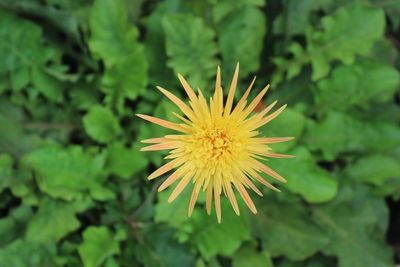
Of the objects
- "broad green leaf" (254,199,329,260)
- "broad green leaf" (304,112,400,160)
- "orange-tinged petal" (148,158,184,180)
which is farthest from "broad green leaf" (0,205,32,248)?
"broad green leaf" (304,112,400,160)

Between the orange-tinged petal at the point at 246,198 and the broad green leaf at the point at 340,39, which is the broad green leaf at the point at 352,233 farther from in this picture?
the orange-tinged petal at the point at 246,198

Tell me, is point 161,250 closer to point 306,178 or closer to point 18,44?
point 306,178

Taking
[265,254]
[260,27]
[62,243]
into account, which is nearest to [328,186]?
[265,254]

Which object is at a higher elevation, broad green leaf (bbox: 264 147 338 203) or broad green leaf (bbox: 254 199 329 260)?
broad green leaf (bbox: 264 147 338 203)

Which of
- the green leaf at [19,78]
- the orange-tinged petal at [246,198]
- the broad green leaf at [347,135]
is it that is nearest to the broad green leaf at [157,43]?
the green leaf at [19,78]

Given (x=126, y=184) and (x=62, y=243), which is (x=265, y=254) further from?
(x=62, y=243)

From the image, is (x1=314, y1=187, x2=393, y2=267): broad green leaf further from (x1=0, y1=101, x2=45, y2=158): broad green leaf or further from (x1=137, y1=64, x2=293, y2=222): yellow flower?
(x1=0, y1=101, x2=45, y2=158): broad green leaf

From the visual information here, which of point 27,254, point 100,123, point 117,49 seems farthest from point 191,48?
point 27,254
